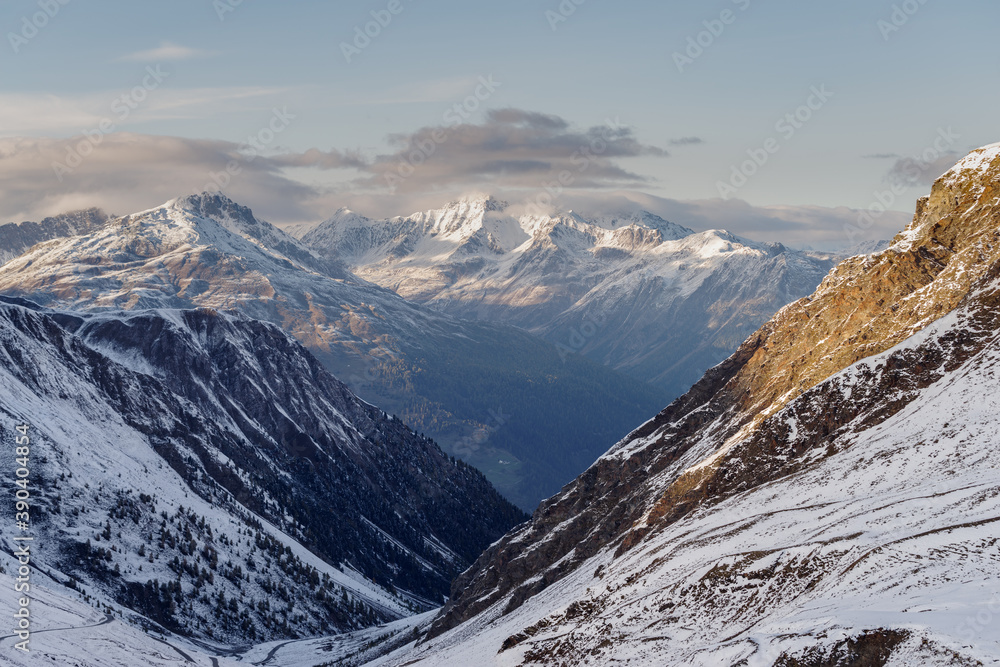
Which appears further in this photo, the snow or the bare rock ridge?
the bare rock ridge

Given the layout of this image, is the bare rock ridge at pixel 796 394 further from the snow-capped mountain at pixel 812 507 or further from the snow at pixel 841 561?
the snow at pixel 841 561

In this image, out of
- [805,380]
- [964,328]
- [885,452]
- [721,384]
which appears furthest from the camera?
[721,384]

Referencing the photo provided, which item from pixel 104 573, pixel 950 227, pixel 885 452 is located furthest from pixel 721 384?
pixel 104 573

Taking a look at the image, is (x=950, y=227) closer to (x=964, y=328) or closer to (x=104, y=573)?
(x=964, y=328)

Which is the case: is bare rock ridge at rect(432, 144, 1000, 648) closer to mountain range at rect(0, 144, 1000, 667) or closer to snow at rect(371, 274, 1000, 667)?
mountain range at rect(0, 144, 1000, 667)

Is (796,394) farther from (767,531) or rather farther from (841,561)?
(841,561)

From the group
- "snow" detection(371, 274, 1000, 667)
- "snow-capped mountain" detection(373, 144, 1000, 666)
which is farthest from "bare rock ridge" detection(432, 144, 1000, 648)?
"snow" detection(371, 274, 1000, 667)

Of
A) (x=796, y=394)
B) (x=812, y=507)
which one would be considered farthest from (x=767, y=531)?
(x=796, y=394)
